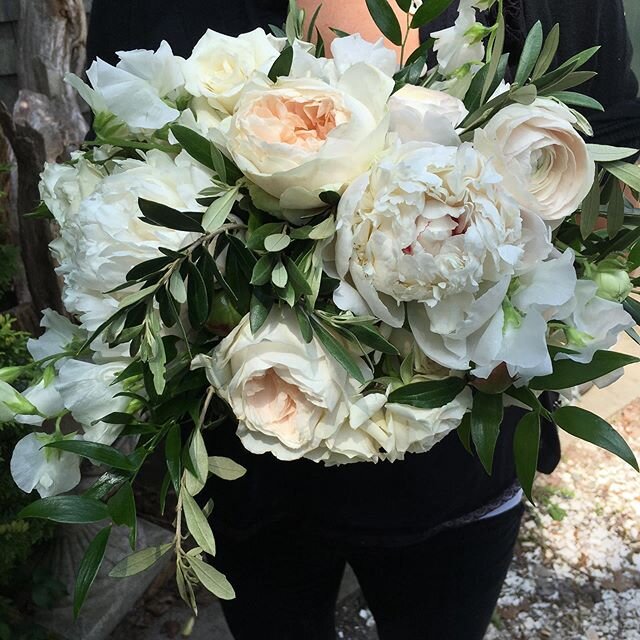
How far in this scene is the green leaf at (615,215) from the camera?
0.62 meters

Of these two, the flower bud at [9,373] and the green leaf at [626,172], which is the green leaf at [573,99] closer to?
the green leaf at [626,172]

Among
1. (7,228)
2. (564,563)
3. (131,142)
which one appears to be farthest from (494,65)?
(564,563)

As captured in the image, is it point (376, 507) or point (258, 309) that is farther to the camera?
point (376, 507)

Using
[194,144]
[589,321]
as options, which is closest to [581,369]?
[589,321]

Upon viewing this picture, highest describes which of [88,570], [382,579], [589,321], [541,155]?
[541,155]

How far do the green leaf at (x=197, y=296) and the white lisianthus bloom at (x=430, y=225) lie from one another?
0.11m

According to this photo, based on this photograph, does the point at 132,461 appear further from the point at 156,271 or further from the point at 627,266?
the point at 627,266

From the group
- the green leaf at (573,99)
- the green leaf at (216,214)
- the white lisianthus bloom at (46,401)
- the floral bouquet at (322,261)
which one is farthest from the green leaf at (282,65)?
the white lisianthus bloom at (46,401)

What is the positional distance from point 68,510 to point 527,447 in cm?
38

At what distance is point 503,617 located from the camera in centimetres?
221

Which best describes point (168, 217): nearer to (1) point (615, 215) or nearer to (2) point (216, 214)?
(2) point (216, 214)

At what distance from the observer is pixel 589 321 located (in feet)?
1.87

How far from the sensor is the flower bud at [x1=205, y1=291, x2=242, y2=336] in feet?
1.94

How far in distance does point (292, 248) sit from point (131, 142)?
0.56 feet
